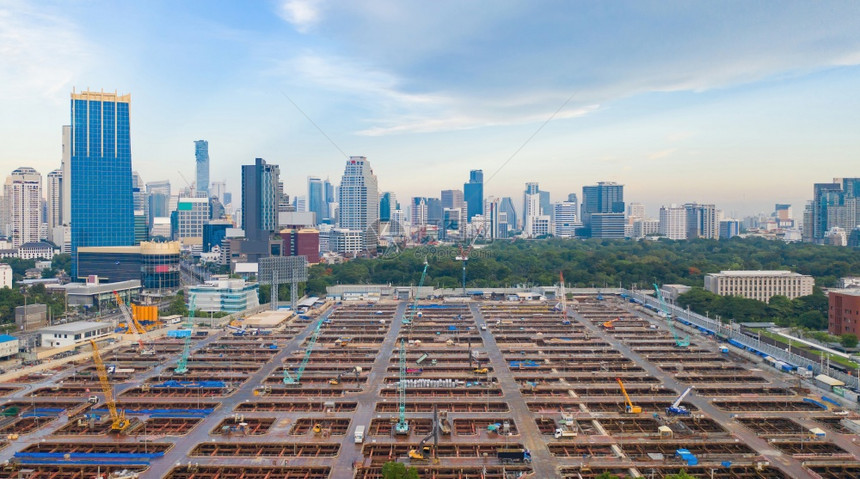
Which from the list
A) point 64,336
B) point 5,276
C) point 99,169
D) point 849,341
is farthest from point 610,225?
point 64,336

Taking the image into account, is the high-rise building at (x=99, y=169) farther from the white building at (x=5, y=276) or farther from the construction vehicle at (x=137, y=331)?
the construction vehicle at (x=137, y=331)

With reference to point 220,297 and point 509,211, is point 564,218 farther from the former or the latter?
point 220,297

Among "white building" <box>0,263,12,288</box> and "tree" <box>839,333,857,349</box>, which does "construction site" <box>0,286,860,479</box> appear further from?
"white building" <box>0,263,12,288</box>

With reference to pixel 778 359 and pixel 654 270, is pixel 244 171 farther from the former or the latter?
pixel 778 359

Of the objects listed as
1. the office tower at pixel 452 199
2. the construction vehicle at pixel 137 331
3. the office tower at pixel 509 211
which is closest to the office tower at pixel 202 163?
the office tower at pixel 452 199

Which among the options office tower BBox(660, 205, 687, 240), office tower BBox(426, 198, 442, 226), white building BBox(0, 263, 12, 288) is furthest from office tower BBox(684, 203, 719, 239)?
white building BBox(0, 263, 12, 288)

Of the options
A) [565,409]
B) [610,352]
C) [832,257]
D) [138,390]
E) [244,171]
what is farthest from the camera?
[244,171]

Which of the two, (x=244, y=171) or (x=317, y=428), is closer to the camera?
(x=317, y=428)

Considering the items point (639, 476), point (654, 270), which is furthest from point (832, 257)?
point (639, 476)
